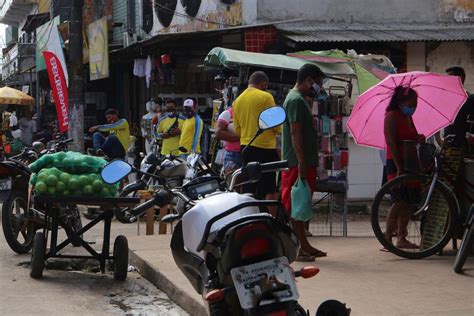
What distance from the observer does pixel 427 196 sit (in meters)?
7.04

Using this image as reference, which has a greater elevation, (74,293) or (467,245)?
(467,245)

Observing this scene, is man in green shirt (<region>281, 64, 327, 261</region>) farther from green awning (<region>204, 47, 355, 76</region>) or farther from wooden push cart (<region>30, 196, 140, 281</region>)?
green awning (<region>204, 47, 355, 76</region>)

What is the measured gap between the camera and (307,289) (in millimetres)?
5918

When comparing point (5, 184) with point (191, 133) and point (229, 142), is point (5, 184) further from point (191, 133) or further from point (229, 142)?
point (229, 142)

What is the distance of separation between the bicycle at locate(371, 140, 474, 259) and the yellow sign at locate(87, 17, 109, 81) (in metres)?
12.8

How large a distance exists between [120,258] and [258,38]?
26.1ft

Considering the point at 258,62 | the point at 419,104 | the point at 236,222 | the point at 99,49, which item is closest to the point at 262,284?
the point at 236,222

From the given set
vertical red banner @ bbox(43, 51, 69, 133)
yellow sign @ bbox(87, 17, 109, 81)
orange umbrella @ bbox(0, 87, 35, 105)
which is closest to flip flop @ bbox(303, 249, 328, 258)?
vertical red banner @ bbox(43, 51, 69, 133)

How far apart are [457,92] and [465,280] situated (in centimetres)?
226

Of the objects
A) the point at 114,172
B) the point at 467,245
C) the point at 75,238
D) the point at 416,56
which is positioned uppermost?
the point at 416,56

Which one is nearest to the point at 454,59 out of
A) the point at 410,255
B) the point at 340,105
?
the point at 340,105

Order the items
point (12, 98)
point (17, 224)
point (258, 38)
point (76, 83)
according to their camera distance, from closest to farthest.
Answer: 1. point (17, 224)
2. point (258, 38)
3. point (76, 83)
4. point (12, 98)

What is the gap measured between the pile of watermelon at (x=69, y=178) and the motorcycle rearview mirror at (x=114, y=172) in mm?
2805

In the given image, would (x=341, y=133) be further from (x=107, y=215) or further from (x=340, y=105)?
(x=107, y=215)
